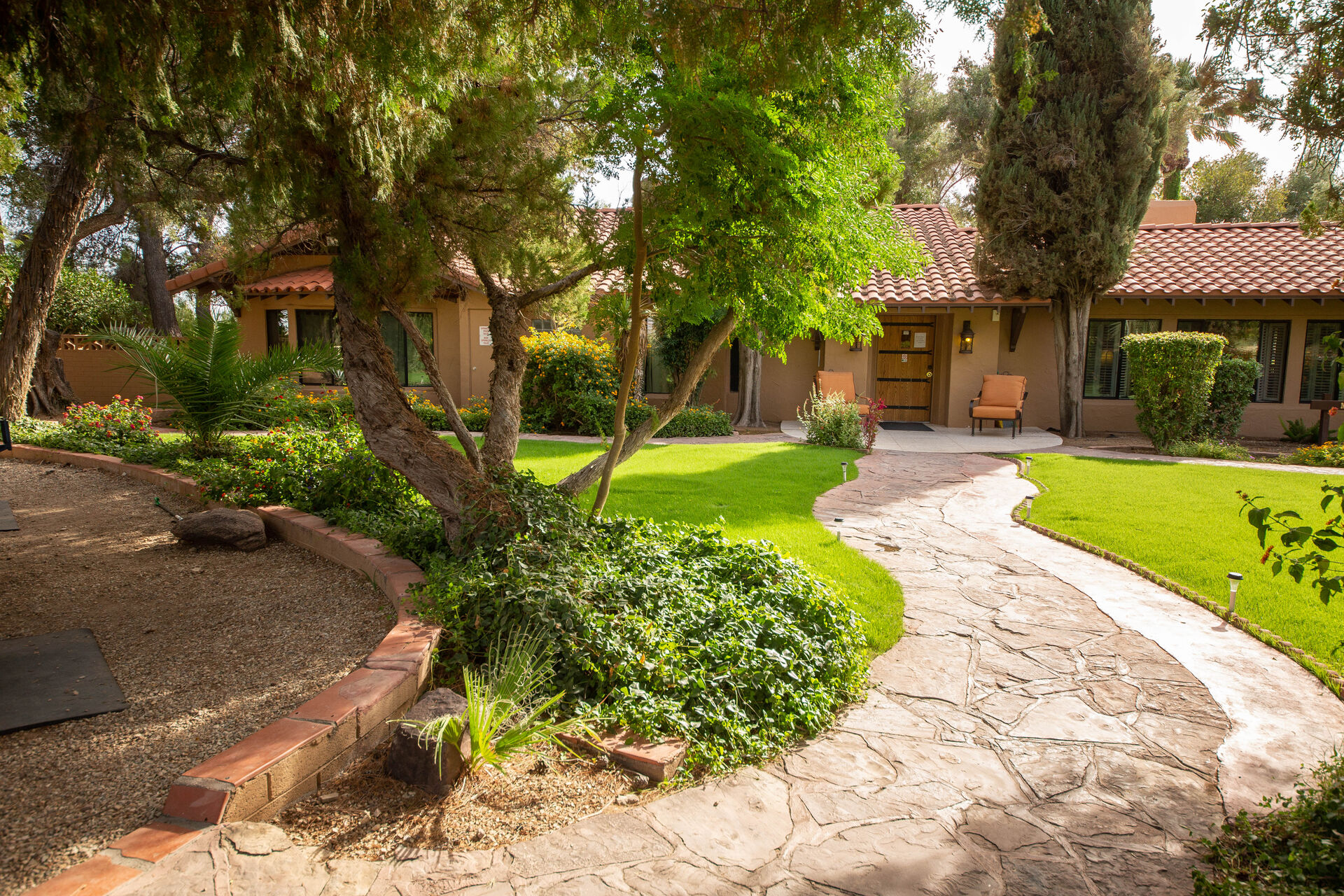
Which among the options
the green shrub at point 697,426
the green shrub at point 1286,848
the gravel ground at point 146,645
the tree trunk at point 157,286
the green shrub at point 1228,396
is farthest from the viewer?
the tree trunk at point 157,286

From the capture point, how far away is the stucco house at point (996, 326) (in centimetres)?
1505

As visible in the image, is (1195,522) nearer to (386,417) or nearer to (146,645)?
(386,417)

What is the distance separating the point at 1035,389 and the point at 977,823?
15.0 meters

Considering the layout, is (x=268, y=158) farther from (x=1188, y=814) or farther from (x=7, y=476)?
(x=7, y=476)

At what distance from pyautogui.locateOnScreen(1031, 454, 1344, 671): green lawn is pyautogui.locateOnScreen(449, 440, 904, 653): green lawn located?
226 cm

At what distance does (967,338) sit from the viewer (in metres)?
15.5

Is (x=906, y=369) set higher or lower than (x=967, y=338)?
lower

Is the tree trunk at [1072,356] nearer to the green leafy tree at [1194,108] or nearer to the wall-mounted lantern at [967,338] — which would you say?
the wall-mounted lantern at [967,338]

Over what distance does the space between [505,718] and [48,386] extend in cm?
1480

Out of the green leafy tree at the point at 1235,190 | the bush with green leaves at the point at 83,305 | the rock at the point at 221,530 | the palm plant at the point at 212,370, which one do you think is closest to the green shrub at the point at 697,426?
the palm plant at the point at 212,370

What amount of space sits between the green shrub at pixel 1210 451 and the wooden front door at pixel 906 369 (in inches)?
203

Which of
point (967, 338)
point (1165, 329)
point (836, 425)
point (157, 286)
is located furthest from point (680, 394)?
point (157, 286)

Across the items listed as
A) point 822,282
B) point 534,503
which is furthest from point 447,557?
point 822,282

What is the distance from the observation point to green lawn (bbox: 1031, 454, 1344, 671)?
4.97 meters
